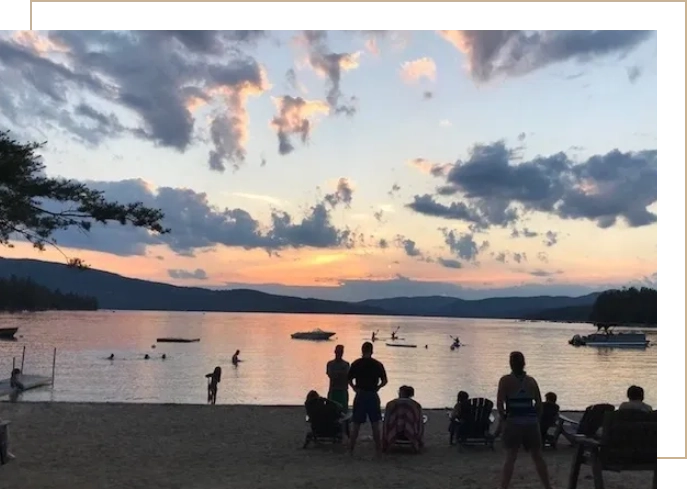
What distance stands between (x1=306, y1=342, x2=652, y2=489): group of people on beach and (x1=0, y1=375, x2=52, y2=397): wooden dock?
23.4m

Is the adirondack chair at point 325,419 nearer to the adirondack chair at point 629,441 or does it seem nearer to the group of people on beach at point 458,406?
the group of people on beach at point 458,406

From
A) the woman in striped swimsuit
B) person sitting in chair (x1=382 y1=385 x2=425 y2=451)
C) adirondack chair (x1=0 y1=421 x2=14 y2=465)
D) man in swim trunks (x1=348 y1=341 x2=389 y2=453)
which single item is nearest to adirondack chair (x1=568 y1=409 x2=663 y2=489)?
the woman in striped swimsuit

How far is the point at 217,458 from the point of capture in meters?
9.33

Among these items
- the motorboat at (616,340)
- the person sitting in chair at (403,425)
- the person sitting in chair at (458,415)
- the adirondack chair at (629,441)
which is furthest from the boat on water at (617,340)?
the adirondack chair at (629,441)

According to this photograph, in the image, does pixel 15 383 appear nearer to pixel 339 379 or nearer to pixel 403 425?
pixel 339 379

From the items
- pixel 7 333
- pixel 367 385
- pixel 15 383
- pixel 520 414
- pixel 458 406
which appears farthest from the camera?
pixel 7 333

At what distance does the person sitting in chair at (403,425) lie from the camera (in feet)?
31.7

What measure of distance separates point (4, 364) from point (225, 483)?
52414 millimetres

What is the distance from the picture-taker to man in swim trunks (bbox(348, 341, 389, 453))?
30.2ft

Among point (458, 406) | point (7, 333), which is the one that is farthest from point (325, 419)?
point (7, 333)

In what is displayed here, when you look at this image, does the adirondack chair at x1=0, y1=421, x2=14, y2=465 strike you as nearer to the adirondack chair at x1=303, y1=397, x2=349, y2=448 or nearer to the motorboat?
the adirondack chair at x1=303, y1=397, x2=349, y2=448

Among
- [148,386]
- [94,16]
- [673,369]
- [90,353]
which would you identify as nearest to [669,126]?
[673,369]

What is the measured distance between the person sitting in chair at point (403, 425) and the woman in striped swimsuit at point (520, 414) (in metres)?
2.85

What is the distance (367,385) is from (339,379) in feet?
6.22
